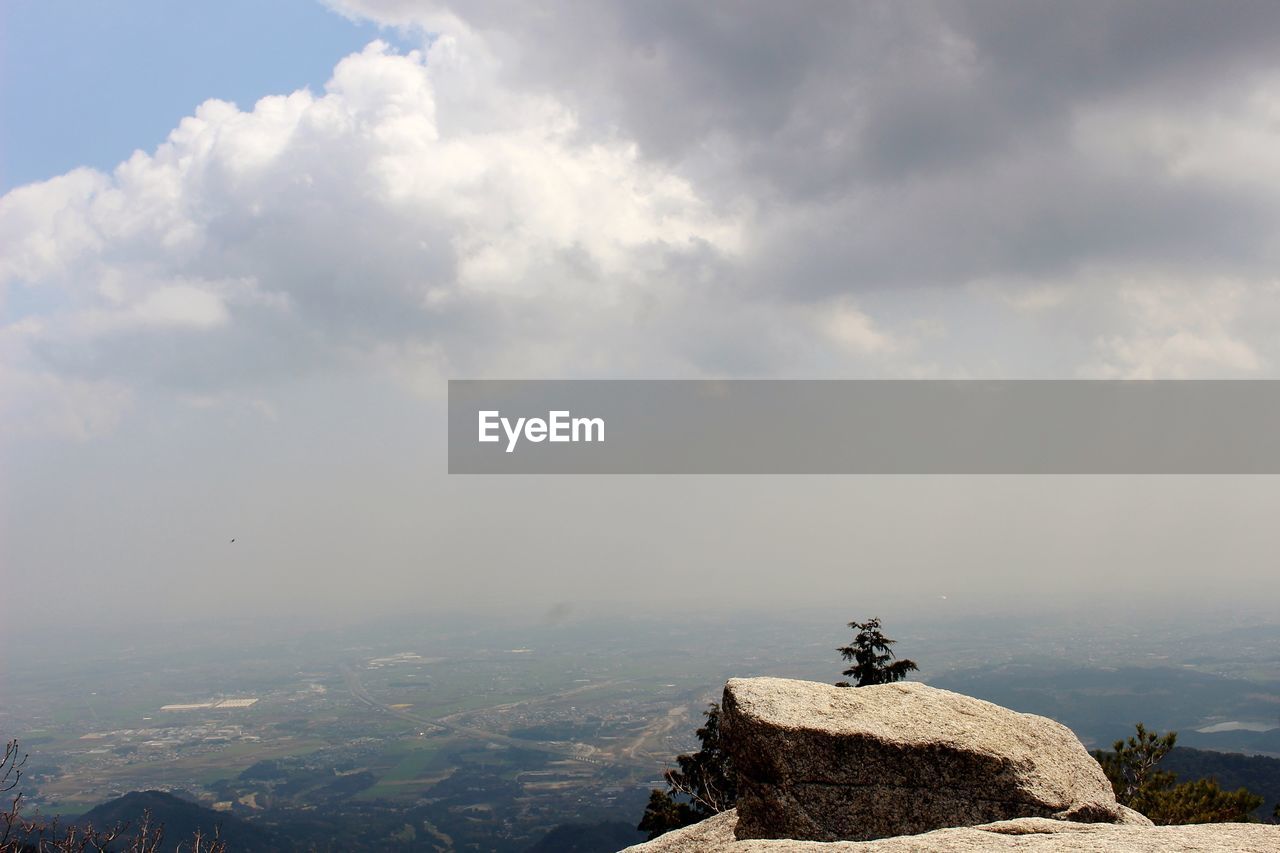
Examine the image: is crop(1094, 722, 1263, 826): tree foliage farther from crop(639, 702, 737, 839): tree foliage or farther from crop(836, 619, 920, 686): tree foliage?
crop(639, 702, 737, 839): tree foliage

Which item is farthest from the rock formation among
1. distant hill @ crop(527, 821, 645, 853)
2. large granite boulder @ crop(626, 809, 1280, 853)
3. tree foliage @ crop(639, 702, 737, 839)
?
distant hill @ crop(527, 821, 645, 853)

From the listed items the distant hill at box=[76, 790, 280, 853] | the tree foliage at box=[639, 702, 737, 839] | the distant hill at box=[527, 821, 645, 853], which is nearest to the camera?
the tree foliage at box=[639, 702, 737, 839]

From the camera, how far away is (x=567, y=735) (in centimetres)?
19350

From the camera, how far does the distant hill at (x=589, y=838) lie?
9700cm

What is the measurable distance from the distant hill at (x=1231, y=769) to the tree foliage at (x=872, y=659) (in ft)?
182

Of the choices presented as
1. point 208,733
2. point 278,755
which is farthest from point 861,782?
point 208,733

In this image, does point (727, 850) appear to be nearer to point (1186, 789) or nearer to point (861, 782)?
point (861, 782)

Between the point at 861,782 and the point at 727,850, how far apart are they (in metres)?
3.52

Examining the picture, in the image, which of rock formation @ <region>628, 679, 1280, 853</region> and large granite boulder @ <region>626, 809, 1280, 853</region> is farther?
rock formation @ <region>628, 679, 1280, 853</region>

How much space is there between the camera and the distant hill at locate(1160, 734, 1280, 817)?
71625mm

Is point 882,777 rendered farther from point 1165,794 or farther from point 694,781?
point 694,781

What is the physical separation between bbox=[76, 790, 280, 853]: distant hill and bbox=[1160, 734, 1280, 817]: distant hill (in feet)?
315

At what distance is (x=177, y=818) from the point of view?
3684 inches

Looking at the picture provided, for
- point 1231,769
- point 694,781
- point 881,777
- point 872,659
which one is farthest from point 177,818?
point 1231,769
